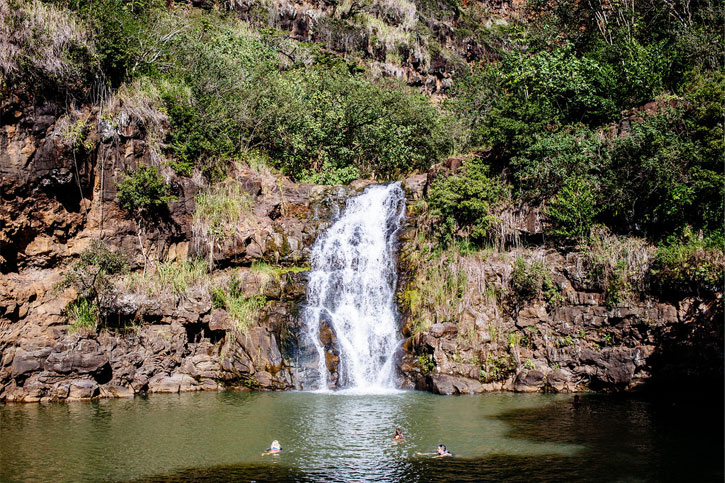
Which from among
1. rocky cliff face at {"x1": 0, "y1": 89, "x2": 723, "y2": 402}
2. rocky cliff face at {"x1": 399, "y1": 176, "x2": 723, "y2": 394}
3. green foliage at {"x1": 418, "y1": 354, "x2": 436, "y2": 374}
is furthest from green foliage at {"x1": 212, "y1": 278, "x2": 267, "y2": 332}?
green foliage at {"x1": 418, "y1": 354, "x2": 436, "y2": 374}

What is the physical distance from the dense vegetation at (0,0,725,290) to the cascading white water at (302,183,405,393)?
2847mm

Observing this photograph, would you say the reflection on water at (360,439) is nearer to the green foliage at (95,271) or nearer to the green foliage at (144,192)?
the green foliage at (95,271)

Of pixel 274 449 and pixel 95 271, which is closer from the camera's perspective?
pixel 274 449

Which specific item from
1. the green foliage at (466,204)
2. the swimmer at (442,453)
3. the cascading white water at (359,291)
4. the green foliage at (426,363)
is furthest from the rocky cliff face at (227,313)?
the swimmer at (442,453)

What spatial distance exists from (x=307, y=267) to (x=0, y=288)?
11.5m

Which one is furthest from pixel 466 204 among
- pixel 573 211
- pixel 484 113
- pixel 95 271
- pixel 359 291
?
pixel 484 113

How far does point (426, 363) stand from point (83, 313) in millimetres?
12905

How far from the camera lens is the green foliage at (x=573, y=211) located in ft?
76.1

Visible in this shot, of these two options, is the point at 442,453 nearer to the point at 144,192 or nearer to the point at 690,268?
the point at 690,268

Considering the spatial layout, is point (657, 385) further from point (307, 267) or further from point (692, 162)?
point (307, 267)

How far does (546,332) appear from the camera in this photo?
20.8m

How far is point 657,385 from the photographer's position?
60.7 ft

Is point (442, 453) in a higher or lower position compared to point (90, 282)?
lower

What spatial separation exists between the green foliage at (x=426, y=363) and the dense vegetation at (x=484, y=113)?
6.31 meters
